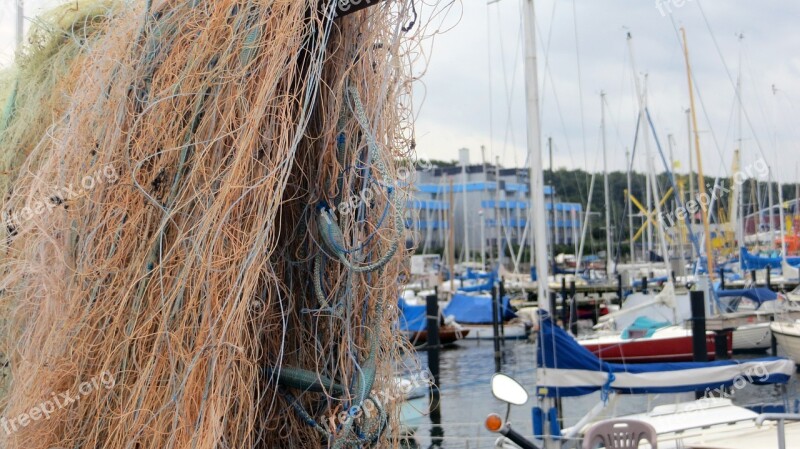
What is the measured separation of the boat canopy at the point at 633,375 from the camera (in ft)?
34.6

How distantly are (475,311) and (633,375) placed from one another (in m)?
24.7

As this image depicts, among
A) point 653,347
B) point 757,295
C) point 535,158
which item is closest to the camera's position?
point 535,158

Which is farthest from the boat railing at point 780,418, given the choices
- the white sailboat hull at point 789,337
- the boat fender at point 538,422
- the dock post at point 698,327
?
the white sailboat hull at point 789,337

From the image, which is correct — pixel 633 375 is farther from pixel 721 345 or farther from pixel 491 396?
pixel 721 345

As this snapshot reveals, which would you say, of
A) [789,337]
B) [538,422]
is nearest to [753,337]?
[789,337]

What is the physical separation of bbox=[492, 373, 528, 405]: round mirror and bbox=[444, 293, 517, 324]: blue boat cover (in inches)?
1164

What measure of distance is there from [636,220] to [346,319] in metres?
72.0

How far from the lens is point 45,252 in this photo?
3424mm

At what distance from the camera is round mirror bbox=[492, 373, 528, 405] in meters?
5.23

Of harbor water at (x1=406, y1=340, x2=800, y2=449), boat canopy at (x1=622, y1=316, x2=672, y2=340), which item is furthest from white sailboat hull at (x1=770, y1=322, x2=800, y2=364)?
boat canopy at (x1=622, y1=316, x2=672, y2=340)

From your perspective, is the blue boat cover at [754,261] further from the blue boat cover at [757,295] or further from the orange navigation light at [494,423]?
the orange navigation light at [494,423]

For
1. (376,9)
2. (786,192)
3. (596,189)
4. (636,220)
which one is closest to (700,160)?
(376,9)

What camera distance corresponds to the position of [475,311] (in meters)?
35.4

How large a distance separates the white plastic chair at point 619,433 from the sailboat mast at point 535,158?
26.6 ft
